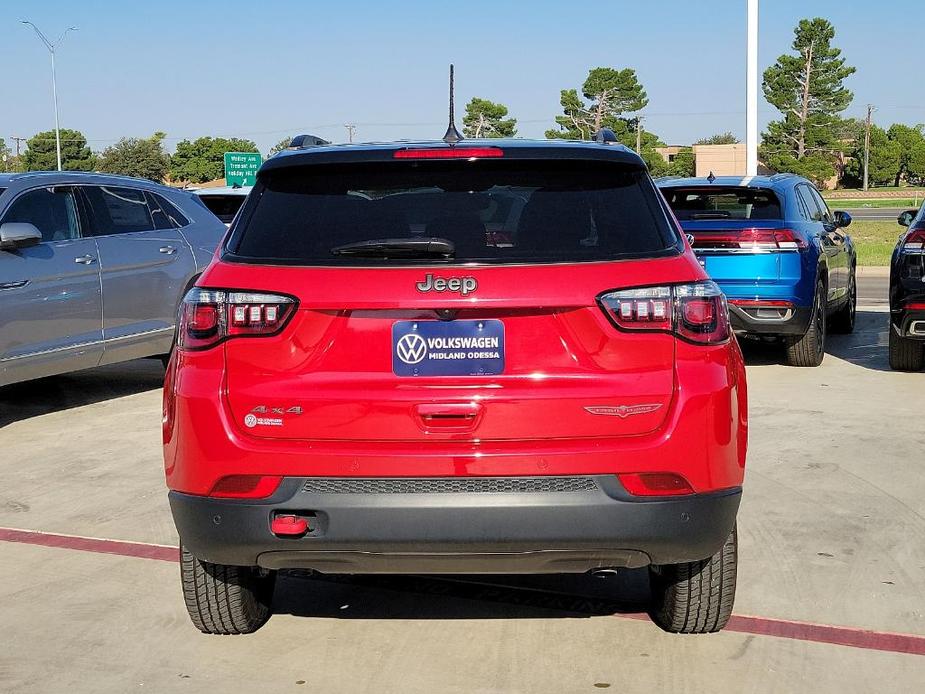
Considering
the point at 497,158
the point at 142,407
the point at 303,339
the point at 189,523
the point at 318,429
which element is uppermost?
the point at 497,158

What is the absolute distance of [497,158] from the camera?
3.94m

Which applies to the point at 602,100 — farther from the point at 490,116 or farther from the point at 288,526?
the point at 288,526

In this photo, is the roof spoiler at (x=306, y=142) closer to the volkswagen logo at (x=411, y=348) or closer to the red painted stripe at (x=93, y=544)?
the volkswagen logo at (x=411, y=348)

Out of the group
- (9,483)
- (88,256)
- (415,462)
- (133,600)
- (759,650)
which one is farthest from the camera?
(88,256)

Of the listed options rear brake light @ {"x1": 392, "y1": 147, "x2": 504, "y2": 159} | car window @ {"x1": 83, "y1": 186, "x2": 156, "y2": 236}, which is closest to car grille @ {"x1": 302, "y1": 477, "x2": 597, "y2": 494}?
rear brake light @ {"x1": 392, "y1": 147, "x2": 504, "y2": 159}

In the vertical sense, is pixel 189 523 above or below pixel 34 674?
above

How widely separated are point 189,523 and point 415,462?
0.76m

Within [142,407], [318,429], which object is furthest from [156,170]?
[318,429]

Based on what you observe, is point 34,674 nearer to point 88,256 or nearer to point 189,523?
point 189,523

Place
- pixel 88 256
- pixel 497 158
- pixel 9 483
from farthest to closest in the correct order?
1. pixel 88 256
2. pixel 9 483
3. pixel 497 158

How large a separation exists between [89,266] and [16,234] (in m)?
0.83

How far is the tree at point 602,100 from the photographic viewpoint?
349 feet

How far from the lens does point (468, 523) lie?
361cm

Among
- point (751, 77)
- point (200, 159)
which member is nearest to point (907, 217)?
point (751, 77)
